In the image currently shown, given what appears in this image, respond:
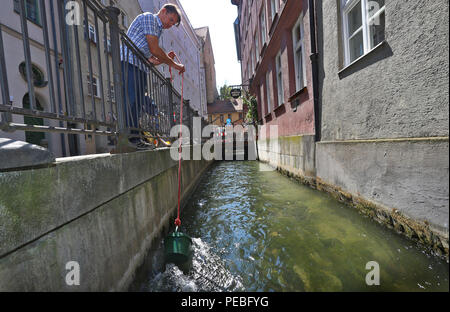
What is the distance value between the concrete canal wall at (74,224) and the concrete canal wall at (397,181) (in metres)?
2.56

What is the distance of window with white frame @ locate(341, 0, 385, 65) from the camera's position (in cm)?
326

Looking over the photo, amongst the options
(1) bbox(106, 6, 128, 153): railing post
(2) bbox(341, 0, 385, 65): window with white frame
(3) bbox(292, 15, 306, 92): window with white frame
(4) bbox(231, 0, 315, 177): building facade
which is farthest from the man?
(3) bbox(292, 15, 306, 92): window with white frame

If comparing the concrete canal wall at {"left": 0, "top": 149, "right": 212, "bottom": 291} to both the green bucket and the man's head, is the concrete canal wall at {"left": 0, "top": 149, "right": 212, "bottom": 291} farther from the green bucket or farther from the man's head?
the man's head

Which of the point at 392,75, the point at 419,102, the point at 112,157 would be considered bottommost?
the point at 112,157

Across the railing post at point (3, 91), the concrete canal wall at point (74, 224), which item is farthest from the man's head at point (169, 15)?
the railing post at point (3, 91)

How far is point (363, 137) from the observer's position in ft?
10.9

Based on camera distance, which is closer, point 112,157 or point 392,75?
point 112,157

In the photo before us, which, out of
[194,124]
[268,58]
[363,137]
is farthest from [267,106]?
[363,137]

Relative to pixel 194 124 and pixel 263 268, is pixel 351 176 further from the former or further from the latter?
pixel 194 124

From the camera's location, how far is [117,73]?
231cm

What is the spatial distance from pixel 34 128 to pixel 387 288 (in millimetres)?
2488

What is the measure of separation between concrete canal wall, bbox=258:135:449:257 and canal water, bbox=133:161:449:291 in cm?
16

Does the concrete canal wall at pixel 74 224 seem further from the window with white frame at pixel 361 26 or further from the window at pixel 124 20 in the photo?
the window at pixel 124 20

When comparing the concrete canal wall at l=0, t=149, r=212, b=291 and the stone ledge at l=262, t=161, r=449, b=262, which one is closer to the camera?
the concrete canal wall at l=0, t=149, r=212, b=291
